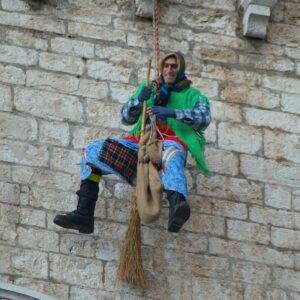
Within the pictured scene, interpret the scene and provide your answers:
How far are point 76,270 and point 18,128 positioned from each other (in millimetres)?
1004

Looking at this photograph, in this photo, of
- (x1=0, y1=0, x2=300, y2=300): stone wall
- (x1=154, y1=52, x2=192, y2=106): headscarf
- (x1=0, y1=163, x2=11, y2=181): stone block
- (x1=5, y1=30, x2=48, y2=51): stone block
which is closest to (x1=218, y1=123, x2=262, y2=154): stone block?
(x1=0, y1=0, x2=300, y2=300): stone wall

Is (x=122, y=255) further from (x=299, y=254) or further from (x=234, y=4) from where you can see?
(x=234, y=4)

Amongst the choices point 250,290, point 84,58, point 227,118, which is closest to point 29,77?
point 84,58

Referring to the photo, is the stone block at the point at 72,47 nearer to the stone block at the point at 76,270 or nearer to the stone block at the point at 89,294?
the stone block at the point at 76,270

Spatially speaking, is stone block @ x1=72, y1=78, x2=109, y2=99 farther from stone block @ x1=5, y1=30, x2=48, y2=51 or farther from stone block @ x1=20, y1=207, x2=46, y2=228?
stone block @ x1=20, y1=207, x2=46, y2=228

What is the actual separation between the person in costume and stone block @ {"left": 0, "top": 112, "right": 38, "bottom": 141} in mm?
503

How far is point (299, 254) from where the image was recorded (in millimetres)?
8547

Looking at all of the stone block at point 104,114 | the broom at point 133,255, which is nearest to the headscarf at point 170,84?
the broom at point 133,255

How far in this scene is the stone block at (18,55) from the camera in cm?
886

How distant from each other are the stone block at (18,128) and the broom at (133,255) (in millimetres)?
774

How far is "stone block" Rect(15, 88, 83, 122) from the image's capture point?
8734 millimetres

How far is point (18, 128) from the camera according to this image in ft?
28.4

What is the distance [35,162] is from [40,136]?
0.19m

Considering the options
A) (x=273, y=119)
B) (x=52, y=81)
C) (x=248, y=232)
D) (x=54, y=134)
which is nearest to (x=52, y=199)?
(x=54, y=134)
